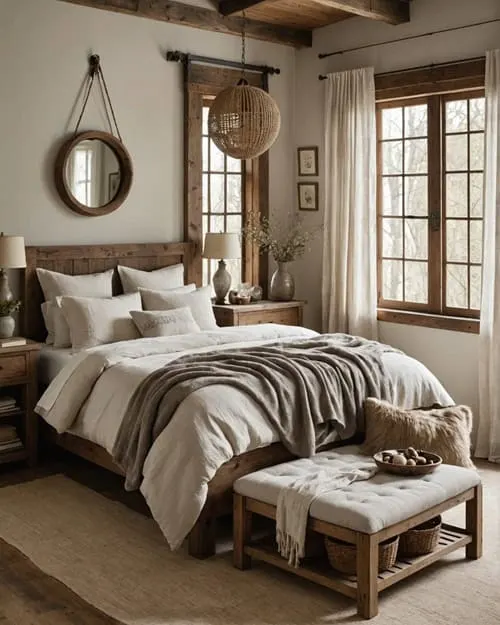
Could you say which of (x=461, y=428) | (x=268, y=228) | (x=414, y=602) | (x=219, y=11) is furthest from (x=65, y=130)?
(x=414, y=602)

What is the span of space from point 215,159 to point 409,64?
1.67m

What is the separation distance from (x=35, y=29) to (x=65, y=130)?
0.68 metres

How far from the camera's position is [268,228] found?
7094 mm

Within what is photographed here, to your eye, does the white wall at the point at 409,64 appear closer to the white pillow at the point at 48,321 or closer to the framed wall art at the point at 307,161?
the framed wall art at the point at 307,161

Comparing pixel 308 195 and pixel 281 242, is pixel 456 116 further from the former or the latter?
pixel 281 242

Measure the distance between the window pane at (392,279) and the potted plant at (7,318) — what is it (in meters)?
2.85

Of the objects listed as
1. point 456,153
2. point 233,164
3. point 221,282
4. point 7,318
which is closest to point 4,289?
point 7,318

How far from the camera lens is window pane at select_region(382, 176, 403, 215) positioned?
644 centimetres

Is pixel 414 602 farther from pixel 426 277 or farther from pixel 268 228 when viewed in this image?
pixel 268 228

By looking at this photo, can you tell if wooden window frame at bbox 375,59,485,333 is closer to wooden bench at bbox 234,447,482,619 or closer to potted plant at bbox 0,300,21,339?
wooden bench at bbox 234,447,482,619

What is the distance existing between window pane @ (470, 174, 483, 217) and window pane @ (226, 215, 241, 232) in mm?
1968

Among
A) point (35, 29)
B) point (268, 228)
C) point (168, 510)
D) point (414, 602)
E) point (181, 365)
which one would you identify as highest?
point (35, 29)

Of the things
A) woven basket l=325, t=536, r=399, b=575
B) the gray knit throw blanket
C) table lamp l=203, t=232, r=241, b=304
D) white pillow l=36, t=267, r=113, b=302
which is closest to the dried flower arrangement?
table lamp l=203, t=232, r=241, b=304

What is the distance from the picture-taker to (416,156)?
247 inches
